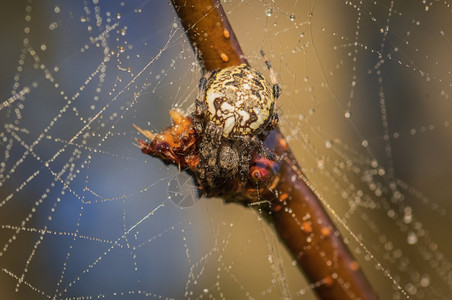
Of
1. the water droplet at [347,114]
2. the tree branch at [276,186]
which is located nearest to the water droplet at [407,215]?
the water droplet at [347,114]

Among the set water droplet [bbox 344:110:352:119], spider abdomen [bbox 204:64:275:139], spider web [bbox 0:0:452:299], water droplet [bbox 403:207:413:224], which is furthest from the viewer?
water droplet [bbox 403:207:413:224]

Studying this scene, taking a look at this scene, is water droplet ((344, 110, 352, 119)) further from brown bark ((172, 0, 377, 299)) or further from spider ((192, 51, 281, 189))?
spider ((192, 51, 281, 189))

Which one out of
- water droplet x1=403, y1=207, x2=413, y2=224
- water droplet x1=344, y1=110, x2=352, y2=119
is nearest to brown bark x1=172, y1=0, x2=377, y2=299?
water droplet x1=344, y1=110, x2=352, y2=119

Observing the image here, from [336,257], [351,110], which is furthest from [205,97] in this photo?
[351,110]

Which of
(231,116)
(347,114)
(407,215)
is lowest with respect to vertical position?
(407,215)

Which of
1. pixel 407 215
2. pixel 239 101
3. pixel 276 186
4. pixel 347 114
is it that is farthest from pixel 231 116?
pixel 407 215

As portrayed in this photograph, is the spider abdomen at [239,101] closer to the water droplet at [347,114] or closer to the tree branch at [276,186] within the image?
the tree branch at [276,186]

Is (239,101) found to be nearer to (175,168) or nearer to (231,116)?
(231,116)
